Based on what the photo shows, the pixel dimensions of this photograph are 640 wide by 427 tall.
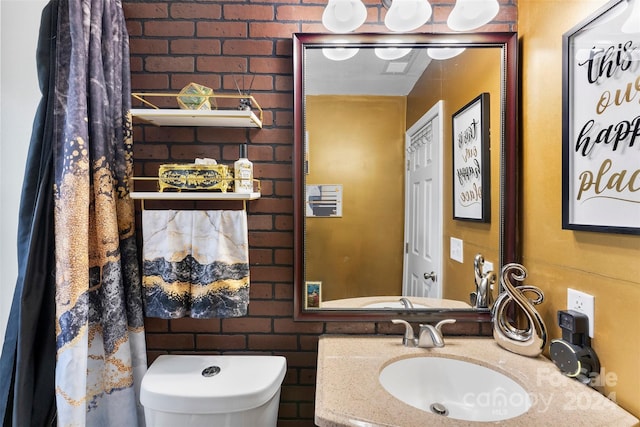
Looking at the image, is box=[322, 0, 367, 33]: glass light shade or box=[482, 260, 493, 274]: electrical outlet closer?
box=[322, 0, 367, 33]: glass light shade

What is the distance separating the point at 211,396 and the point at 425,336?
0.74 m

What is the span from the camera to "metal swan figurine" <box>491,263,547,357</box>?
1.17 metres

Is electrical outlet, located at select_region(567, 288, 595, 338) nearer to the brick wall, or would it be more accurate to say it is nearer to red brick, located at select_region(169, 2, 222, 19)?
the brick wall

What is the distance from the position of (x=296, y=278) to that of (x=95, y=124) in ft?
2.86

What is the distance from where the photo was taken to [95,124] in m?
1.19

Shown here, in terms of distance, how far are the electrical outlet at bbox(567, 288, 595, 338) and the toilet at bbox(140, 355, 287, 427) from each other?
37.9 inches

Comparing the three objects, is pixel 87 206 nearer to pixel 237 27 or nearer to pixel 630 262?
pixel 237 27

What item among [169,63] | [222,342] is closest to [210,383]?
[222,342]

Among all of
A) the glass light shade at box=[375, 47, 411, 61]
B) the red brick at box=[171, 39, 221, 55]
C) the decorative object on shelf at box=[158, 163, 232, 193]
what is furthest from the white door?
the red brick at box=[171, 39, 221, 55]

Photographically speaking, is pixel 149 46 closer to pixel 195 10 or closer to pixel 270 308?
pixel 195 10

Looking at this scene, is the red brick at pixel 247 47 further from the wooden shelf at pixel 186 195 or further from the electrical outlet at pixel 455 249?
the electrical outlet at pixel 455 249

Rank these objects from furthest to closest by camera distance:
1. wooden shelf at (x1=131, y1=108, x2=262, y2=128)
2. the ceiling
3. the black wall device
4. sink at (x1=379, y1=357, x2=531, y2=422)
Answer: the ceiling
wooden shelf at (x1=131, y1=108, x2=262, y2=128)
sink at (x1=379, y1=357, x2=531, y2=422)
the black wall device

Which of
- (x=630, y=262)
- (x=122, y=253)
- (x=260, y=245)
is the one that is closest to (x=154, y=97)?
(x=122, y=253)

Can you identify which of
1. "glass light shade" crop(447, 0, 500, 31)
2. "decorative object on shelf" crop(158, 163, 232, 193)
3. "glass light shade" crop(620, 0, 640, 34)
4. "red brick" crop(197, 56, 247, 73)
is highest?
"glass light shade" crop(447, 0, 500, 31)
